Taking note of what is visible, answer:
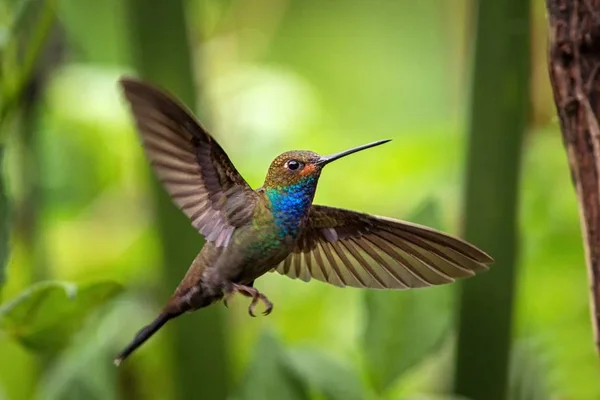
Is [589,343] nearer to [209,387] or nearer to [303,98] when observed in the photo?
[209,387]

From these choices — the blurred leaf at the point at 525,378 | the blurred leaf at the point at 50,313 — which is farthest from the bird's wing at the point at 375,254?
the blurred leaf at the point at 525,378

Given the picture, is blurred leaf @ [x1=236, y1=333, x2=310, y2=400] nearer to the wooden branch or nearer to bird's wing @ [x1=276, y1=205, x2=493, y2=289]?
bird's wing @ [x1=276, y1=205, x2=493, y2=289]

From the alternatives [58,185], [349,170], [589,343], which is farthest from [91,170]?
[589,343]

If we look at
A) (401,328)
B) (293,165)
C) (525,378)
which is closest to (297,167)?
(293,165)

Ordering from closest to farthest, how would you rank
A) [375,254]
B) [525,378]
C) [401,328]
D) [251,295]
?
[251,295], [375,254], [401,328], [525,378]

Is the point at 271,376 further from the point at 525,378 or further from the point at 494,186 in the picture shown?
the point at 525,378
